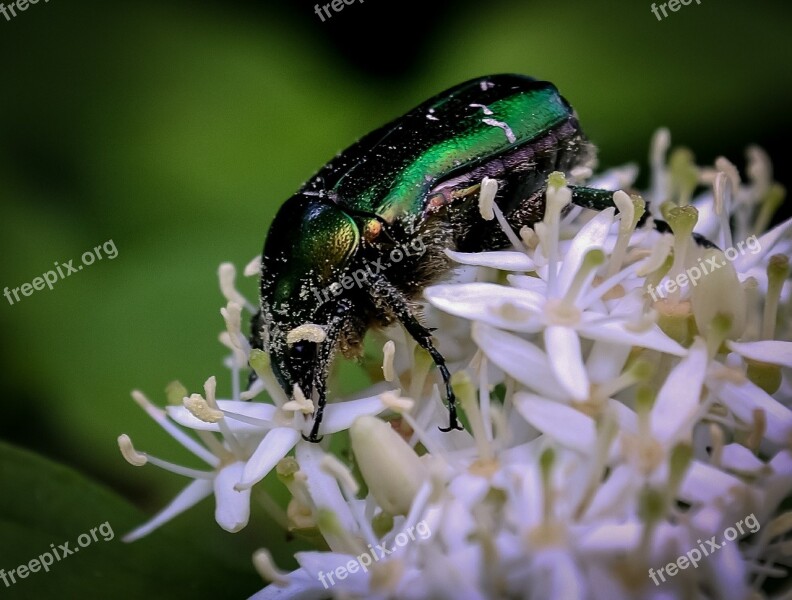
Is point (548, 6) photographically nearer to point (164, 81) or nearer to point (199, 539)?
point (164, 81)

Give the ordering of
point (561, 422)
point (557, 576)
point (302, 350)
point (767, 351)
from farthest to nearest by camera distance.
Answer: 1. point (302, 350)
2. point (767, 351)
3. point (561, 422)
4. point (557, 576)

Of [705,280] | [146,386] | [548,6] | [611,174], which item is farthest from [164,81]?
[705,280]

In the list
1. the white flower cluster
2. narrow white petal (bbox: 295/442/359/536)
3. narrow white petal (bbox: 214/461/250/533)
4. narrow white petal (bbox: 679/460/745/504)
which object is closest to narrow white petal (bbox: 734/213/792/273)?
the white flower cluster

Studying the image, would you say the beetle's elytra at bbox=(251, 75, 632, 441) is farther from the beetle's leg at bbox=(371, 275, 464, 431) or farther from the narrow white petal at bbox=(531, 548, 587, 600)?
the narrow white petal at bbox=(531, 548, 587, 600)

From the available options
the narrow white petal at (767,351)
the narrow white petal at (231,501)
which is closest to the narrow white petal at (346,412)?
the narrow white petal at (231,501)

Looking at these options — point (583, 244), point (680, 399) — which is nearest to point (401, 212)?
point (583, 244)

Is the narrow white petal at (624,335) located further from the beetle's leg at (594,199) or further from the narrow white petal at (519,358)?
the beetle's leg at (594,199)

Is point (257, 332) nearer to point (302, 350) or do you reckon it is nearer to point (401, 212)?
point (302, 350)
